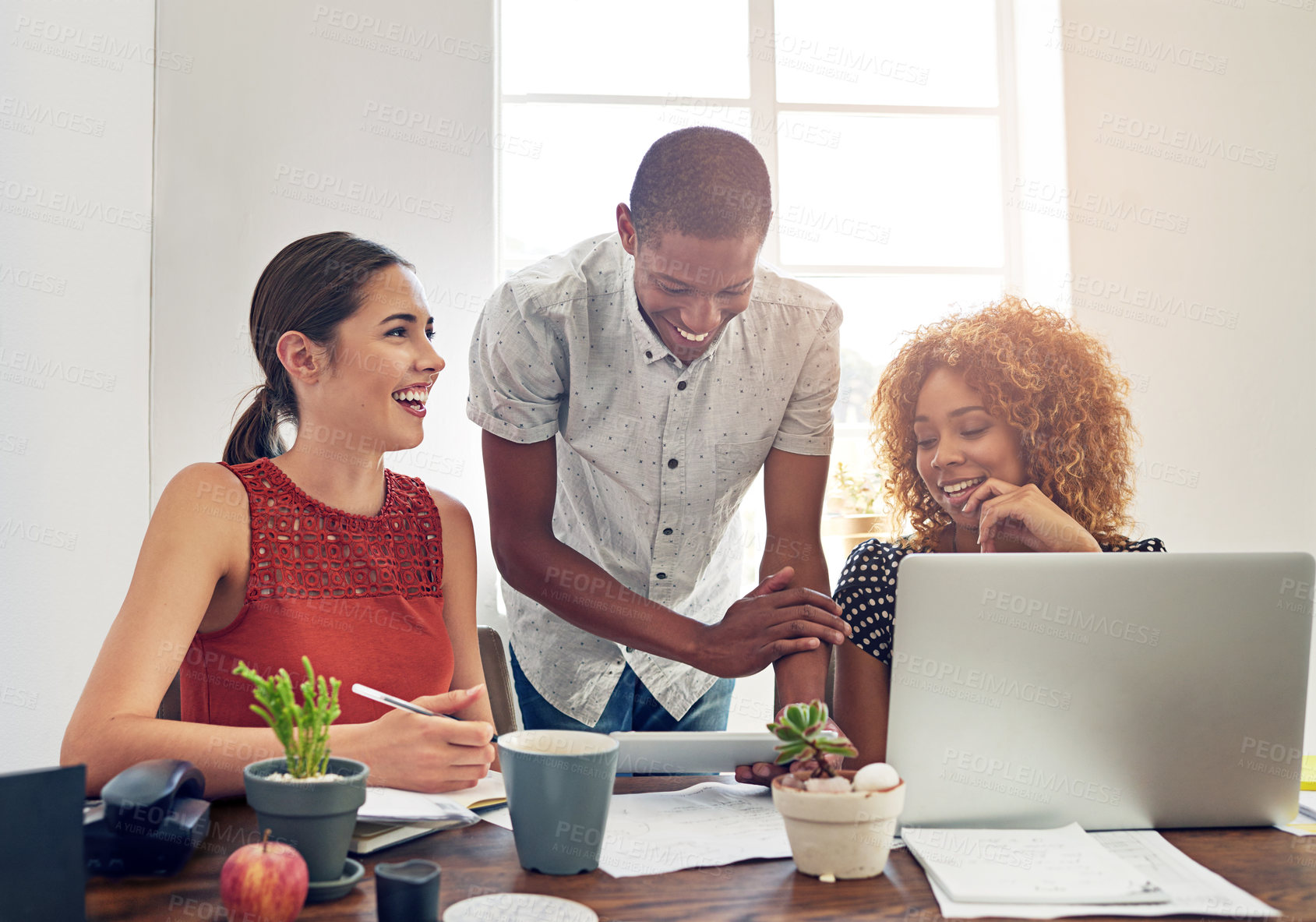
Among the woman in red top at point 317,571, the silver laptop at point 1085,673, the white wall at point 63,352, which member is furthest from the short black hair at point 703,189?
the white wall at point 63,352

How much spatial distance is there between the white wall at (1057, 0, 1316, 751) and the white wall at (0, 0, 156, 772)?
2597 mm

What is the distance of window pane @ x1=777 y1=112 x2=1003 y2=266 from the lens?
3.06 m

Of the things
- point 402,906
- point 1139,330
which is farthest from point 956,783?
point 1139,330

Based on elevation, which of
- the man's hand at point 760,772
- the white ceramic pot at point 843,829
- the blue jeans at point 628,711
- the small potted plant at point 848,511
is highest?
the small potted plant at point 848,511

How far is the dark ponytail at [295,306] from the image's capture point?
152cm

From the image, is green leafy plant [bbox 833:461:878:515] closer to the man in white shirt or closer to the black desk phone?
the man in white shirt

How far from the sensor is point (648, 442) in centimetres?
177

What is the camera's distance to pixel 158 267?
2.50 metres

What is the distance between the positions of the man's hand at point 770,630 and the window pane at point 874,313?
1.70 m

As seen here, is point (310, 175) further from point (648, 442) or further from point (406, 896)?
point (406, 896)

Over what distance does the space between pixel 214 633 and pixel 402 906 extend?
2.69 ft

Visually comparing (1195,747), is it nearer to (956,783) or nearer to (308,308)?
(956,783)

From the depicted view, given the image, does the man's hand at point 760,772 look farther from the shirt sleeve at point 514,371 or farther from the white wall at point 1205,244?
the white wall at point 1205,244

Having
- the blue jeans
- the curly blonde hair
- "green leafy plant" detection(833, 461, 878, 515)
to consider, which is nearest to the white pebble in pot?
the curly blonde hair
